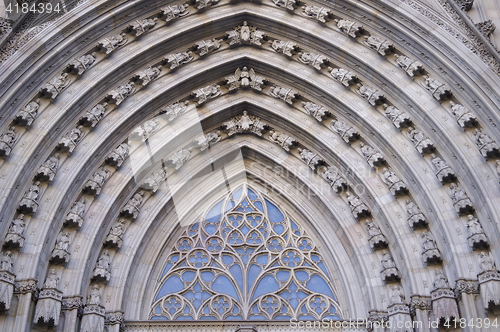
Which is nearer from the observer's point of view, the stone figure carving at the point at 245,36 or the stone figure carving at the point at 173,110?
the stone figure carving at the point at 173,110

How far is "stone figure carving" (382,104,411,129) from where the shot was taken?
12664 millimetres

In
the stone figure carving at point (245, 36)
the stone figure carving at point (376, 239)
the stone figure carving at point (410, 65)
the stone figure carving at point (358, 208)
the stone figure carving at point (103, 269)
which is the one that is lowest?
the stone figure carving at point (103, 269)

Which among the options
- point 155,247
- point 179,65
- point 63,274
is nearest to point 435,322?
point 155,247

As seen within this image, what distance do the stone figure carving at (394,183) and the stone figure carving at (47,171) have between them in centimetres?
655

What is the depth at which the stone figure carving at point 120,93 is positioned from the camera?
13062 mm

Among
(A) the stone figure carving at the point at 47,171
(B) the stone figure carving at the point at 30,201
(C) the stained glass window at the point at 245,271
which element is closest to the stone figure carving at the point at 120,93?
(A) the stone figure carving at the point at 47,171

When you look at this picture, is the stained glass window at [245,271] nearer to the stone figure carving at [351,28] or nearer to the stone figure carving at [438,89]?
the stone figure carving at [438,89]

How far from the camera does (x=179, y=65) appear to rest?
13875mm

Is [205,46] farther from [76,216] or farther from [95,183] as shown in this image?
[76,216]

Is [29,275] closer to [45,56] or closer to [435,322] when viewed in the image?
[45,56]

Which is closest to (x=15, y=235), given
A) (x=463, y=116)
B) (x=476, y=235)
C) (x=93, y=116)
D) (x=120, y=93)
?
(x=93, y=116)

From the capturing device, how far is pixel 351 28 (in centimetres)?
1342

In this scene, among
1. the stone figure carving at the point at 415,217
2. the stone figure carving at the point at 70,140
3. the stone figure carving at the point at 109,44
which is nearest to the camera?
the stone figure carving at the point at 415,217

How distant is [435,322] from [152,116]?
7.18 m
